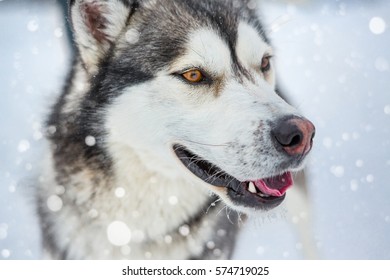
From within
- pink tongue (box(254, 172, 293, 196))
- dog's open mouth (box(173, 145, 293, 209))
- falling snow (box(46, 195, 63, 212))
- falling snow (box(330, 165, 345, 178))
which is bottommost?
falling snow (box(46, 195, 63, 212))

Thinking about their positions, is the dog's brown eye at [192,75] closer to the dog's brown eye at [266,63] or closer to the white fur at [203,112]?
the white fur at [203,112]

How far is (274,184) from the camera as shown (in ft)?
4.96

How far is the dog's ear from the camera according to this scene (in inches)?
58.6

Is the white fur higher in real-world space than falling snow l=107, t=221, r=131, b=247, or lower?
higher

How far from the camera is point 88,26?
4.93 feet

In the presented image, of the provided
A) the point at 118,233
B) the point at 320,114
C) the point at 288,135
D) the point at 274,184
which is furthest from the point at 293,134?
the point at 118,233

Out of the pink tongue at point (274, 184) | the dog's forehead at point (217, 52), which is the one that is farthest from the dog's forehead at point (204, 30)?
the pink tongue at point (274, 184)

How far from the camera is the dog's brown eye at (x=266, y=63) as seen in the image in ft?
5.29

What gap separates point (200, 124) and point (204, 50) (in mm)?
230

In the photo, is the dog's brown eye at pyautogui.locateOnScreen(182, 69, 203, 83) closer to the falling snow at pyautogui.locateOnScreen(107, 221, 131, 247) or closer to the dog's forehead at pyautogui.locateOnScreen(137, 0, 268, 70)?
the dog's forehead at pyautogui.locateOnScreen(137, 0, 268, 70)

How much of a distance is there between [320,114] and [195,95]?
67 centimetres

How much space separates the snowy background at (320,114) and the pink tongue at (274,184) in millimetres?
381

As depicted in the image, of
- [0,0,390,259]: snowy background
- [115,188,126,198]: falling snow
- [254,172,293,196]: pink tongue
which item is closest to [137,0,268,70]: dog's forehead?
[0,0,390,259]: snowy background
